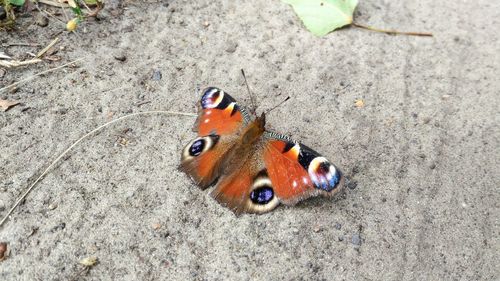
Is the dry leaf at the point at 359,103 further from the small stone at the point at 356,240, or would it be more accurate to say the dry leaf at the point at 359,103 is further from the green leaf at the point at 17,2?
the green leaf at the point at 17,2

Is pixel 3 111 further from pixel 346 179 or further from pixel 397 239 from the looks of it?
pixel 397 239

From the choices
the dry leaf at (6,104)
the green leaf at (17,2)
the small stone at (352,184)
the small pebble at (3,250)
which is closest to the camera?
the small pebble at (3,250)

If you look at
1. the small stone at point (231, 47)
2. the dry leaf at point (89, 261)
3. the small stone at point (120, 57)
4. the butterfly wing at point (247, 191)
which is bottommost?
the dry leaf at point (89, 261)

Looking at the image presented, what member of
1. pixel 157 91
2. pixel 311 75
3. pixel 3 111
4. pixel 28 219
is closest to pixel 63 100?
pixel 3 111

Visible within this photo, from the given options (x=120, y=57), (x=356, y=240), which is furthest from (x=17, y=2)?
(x=356, y=240)

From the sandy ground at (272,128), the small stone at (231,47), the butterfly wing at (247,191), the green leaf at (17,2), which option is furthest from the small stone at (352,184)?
the green leaf at (17,2)

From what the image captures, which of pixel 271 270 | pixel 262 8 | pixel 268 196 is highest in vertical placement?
pixel 262 8
